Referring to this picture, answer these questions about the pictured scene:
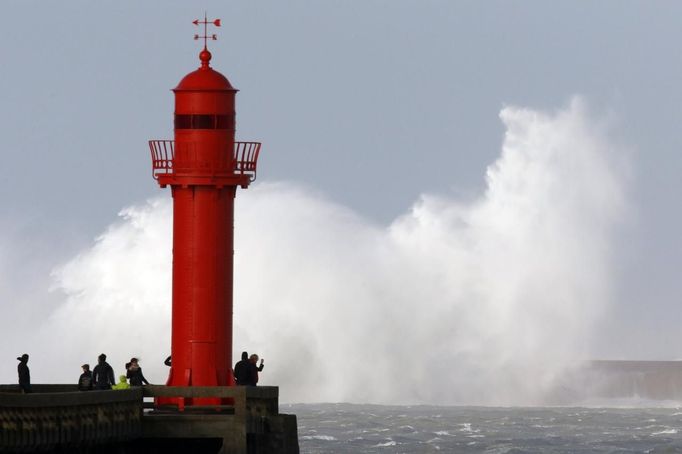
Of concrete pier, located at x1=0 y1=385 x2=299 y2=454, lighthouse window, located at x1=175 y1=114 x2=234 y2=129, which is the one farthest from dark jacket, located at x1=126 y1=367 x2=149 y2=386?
lighthouse window, located at x1=175 y1=114 x2=234 y2=129

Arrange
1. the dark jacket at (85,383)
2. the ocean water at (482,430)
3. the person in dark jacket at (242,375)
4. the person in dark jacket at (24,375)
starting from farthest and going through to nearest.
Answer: the ocean water at (482,430)
the person in dark jacket at (242,375)
the dark jacket at (85,383)
the person in dark jacket at (24,375)

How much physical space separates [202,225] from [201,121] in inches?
59.5

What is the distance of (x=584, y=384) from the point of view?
8531 cm

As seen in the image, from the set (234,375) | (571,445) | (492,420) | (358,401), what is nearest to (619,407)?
(358,401)

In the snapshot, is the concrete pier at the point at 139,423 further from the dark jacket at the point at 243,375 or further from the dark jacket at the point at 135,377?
the dark jacket at the point at 243,375

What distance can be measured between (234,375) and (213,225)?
7.26ft

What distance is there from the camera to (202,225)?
97.8 ft

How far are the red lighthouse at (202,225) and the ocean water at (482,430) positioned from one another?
1443 cm

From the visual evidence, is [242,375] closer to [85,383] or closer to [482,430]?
[85,383]

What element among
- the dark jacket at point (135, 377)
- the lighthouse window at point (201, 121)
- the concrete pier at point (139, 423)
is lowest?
the concrete pier at point (139, 423)

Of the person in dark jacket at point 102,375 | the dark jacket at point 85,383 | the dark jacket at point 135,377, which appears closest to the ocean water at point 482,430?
the dark jacket at point 135,377

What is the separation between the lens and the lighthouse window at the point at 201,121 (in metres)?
29.9

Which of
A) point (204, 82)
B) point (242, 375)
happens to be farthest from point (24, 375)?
point (204, 82)

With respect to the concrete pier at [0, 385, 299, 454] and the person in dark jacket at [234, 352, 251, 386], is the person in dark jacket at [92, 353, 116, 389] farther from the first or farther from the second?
the person in dark jacket at [234, 352, 251, 386]
